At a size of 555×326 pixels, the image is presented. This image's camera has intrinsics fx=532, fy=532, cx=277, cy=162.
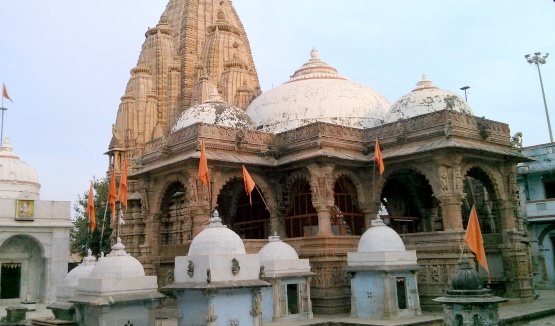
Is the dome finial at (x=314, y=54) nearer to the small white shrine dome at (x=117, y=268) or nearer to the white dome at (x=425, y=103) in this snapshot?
the white dome at (x=425, y=103)

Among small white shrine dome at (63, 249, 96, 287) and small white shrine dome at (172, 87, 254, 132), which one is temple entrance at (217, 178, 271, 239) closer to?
small white shrine dome at (172, 87, 254, 132)

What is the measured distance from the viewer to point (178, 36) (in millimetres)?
38469

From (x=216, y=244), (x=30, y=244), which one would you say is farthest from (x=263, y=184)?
(x=30, y=244)

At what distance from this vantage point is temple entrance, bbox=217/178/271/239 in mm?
23984

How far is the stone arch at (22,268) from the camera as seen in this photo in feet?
88.7

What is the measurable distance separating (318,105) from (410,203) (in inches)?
253

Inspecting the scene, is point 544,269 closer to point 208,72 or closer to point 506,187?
point 506,187

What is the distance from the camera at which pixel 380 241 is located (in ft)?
58.5

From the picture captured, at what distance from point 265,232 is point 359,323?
324 inches

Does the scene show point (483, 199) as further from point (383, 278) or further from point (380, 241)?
point (383, 278)

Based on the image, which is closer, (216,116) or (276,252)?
(276,252)

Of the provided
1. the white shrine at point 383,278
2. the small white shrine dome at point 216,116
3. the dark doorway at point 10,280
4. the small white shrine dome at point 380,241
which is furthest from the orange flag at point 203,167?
the dark doorway at point 10,280

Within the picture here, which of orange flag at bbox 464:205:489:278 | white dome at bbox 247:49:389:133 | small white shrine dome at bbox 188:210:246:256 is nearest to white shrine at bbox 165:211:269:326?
small white shrine dome at bbox 188:210:246:256

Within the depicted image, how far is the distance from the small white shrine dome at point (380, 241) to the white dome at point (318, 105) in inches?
307
